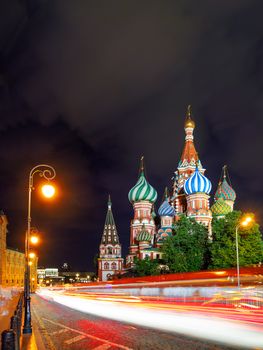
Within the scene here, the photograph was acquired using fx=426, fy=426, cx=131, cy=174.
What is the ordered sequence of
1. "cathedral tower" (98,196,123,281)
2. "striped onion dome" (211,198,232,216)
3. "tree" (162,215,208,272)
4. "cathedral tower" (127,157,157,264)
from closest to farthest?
"tree" (162,215,208,272) → "striped onion dome" (211,198,232,216) → "cathedral tower" (127,157,157,264) → "cathedral tower" (98,196,123,281)

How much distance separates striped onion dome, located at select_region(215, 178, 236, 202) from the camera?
81.9 meters

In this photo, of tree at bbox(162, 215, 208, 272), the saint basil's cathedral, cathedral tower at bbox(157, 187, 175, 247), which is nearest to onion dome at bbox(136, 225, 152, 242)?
the saint basil's cathedral

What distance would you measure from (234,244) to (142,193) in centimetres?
3702

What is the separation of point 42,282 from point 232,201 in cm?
12935

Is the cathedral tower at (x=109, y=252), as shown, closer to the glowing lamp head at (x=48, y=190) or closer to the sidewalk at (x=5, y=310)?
the sidewalk at (x=5, y=310)

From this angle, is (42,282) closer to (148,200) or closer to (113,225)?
(113,225)

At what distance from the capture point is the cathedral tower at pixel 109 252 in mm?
90500

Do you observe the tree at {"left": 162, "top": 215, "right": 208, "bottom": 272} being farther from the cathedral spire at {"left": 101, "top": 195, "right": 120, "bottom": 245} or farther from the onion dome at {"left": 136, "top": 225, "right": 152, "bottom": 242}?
the cathedral spire at {"left": 101, "top": 195, "right": 120, "bottom": 245}

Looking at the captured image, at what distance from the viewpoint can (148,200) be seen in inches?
3152

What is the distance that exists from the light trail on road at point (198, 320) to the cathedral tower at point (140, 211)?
53.9 meters

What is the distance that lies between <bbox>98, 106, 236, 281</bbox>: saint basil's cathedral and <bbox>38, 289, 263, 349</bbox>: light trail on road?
4529cm

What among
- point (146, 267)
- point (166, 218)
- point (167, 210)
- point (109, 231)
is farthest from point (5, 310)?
point (109, 231)

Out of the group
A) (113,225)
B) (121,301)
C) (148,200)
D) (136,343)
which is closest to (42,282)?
(113,225)

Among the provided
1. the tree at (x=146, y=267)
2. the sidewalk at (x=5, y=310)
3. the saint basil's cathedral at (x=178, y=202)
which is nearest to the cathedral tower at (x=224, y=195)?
the saint basil's cathedral at (x=178, y=202)
